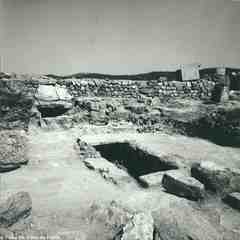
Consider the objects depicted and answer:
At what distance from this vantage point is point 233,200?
13.6 ft

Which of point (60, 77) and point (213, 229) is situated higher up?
point (60, 77)

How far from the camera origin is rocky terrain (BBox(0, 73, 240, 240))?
341cm

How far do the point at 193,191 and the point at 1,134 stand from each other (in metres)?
4.21

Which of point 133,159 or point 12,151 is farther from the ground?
point 12,151

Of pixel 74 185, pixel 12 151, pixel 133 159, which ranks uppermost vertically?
pixel 12 151

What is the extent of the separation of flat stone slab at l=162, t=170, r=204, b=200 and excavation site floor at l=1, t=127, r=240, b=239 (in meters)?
0.13

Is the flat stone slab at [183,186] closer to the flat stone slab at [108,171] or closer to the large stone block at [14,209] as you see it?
the flat stone slab at [108,171]

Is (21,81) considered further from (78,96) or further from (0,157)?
(0,157)

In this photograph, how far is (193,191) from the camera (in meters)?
4.26

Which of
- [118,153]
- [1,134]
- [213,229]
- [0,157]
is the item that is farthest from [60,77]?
[213,229]

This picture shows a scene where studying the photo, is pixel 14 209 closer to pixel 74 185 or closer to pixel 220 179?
pixel 74 185

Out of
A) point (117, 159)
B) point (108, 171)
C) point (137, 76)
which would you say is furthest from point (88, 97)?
point (108, 171)

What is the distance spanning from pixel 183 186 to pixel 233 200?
0.78 meters

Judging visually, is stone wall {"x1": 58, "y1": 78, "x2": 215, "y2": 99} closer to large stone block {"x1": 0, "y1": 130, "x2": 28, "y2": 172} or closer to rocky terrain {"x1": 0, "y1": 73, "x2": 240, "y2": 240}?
rocky terrain {"x1": 0, "y1": 73, "x2": 240, "y2": 240}
